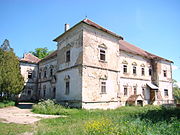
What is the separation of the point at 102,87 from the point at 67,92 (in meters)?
4.06

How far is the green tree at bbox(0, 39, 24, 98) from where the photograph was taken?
57.8 feet

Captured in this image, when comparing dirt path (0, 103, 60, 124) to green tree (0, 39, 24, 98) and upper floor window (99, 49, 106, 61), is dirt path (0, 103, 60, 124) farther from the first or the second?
upper floor window (99, 49, 106, 61)

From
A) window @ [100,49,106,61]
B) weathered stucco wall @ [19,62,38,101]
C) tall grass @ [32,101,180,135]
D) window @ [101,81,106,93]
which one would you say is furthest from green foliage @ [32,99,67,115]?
weathered stucco wall @ [19,62,38,101]

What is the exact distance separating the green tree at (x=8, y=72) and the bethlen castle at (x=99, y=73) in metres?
5.18

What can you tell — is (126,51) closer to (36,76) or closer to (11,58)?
(11,58)

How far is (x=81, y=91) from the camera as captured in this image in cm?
1440

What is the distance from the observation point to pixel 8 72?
17.9 metres

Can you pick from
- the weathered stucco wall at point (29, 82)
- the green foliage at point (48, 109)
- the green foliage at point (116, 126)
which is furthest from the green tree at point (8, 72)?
the green foliage at point (116, 126)

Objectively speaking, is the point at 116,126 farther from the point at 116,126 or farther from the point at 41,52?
the point at 41,52

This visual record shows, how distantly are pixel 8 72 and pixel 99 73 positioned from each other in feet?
37.0

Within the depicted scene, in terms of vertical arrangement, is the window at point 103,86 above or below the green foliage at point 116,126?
above

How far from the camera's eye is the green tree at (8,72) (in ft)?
57.8

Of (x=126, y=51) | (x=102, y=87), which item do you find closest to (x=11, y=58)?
(x=102, y=87)

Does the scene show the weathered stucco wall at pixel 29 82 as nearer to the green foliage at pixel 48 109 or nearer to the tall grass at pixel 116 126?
the green foliage at pixel 48 109
